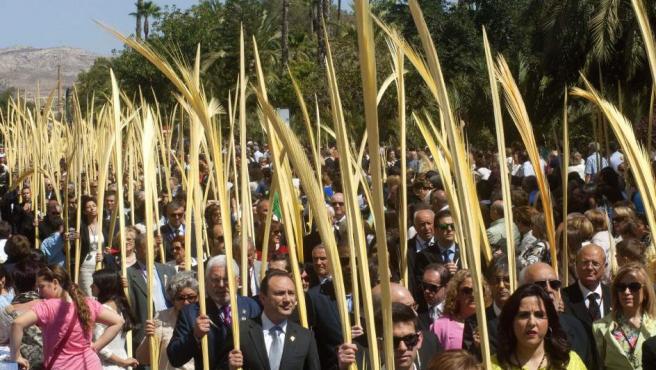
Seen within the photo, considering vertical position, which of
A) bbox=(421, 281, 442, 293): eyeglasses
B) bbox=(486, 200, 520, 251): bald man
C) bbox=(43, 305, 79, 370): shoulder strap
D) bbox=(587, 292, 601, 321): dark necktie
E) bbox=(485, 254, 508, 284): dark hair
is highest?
bbox=(486, 200, 520, 251): bald man

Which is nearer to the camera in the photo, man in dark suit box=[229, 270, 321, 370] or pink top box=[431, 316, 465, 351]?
man in dark suit box=[229, 270, 321, 370]

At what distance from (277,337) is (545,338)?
1458mm

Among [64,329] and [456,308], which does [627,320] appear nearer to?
[456,308]

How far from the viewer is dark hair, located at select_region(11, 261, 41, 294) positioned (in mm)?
8914

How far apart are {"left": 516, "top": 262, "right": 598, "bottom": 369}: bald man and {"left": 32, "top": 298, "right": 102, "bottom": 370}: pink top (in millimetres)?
2661

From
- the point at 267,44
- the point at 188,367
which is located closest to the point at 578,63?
the point at 188,367

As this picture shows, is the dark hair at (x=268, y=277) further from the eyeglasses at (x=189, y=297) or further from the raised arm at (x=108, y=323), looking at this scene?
the raised arm at (x=108, y=323)

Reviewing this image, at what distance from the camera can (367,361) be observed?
20.5ft

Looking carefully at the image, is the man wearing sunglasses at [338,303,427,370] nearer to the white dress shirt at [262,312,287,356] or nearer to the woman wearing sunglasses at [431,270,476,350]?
the white dress shirt at [262,312,287,356]

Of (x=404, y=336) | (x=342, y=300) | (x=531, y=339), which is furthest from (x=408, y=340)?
(x=342, y=300)

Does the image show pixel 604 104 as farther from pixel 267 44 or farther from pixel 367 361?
pixel 267 44

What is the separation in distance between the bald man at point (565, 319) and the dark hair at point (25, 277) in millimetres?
3581

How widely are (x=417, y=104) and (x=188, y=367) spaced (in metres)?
25.5

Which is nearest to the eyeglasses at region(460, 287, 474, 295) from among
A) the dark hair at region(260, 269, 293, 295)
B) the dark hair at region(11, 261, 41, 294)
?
the dark hair at region(260, 269, 293, 295)
